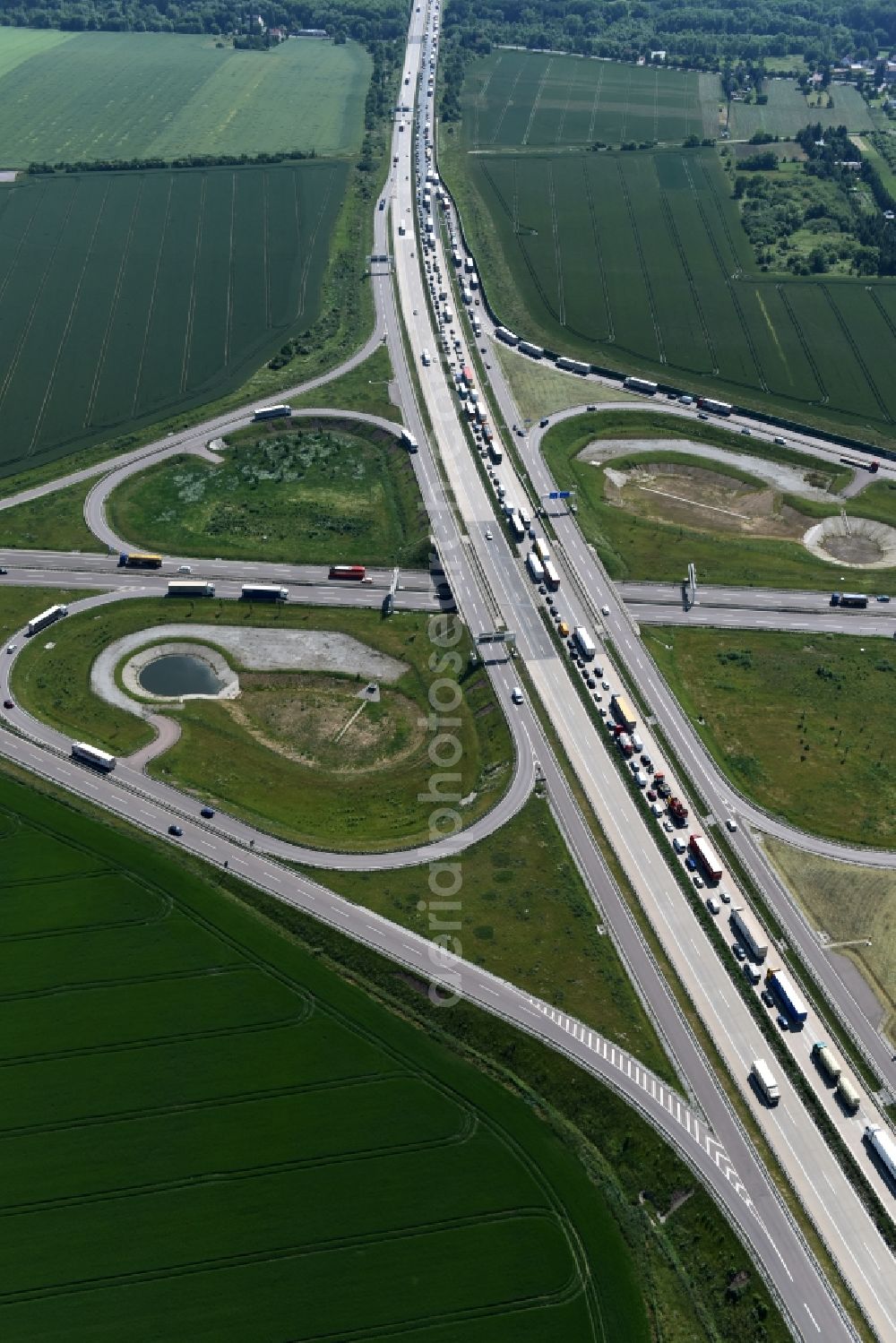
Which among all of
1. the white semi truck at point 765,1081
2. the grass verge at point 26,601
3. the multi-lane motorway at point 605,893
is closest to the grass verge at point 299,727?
the multi-lane motorway at point 605,893

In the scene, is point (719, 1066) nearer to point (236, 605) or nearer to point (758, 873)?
point (758, 873)

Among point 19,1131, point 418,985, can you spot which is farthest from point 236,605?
point 19,1131

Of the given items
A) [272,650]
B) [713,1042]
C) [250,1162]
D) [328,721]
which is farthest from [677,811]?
[272,650]

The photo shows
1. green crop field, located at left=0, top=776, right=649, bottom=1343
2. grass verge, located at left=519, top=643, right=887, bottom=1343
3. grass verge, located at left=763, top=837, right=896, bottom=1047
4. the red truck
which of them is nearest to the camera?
green crop field, located at left=0, top=776, right=649, bottom=1343

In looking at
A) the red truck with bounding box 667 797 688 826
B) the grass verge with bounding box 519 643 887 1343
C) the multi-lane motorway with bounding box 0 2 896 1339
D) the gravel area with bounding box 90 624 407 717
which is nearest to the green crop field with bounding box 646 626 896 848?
the multi-lane motorway with bounding box 0 2 896 1339

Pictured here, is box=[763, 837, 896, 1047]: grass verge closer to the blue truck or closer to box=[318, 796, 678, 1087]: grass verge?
the blue truck

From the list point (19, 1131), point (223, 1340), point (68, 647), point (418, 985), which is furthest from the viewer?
point (68, 647)

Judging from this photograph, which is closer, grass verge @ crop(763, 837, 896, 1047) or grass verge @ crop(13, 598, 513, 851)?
grass verge @ crop(763, 837, 896, 1047)

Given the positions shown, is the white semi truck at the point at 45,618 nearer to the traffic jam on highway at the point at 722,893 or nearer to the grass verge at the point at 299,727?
the grass verge at the point at 299,727
